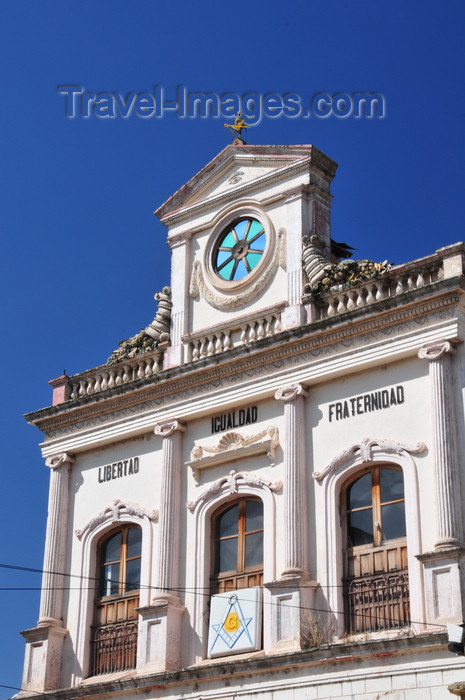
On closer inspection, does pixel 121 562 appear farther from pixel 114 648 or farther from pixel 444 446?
pixel 444 446

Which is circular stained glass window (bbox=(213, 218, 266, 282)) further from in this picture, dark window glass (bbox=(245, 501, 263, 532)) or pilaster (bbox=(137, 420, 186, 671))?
dark window glass (bbox=(245, 501, 263, 532))

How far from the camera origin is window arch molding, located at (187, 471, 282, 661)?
1891 cm

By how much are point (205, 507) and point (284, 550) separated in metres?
1.98

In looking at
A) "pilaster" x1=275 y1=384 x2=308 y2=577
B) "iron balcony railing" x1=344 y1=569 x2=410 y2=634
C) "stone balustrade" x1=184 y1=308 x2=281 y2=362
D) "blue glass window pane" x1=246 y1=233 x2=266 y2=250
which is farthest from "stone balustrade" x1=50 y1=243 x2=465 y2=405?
"iron balcony railing" x1=344 y1=569 x2=410 y2=634

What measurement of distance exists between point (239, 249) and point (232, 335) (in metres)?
1.72

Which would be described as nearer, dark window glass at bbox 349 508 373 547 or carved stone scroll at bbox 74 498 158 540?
dark window glass at bbox 349 508 373 547

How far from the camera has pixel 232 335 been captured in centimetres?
2084

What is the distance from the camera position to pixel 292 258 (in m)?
20.5

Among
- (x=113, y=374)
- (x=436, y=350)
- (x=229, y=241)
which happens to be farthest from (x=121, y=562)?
(x=436, y=350)

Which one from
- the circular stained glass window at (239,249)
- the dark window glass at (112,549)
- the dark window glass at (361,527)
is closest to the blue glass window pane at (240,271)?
the circular stained glass window at (239,249)

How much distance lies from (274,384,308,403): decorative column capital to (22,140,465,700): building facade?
0.03 meters

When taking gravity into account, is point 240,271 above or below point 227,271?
below

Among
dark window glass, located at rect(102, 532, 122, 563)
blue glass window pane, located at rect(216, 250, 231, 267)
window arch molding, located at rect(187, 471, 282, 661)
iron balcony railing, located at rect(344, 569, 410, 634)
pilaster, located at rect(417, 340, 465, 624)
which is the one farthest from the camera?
blue glass window pane, located at rect(216, 250, 231, 267)

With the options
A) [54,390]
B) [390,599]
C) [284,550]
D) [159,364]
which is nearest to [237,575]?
[284,550]
